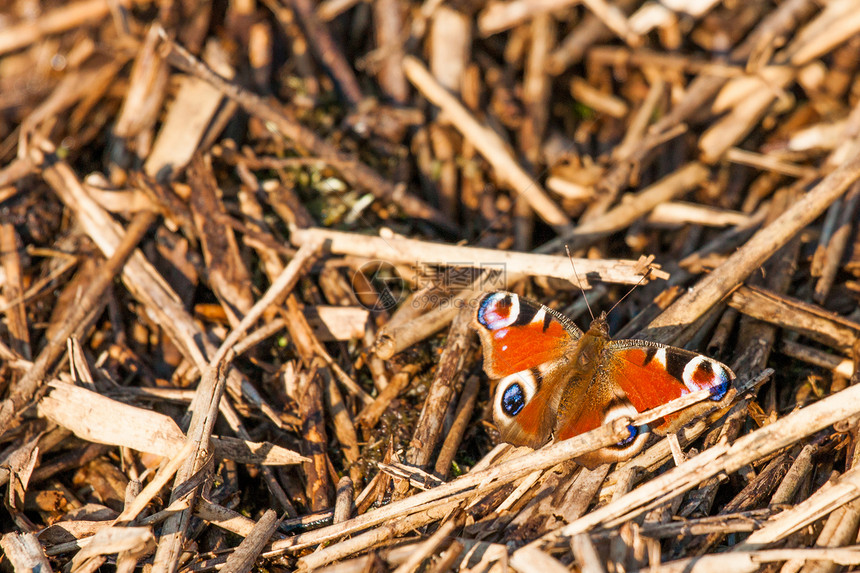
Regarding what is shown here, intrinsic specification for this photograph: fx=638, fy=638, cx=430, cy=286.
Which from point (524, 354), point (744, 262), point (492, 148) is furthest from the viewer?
point (492, 148)

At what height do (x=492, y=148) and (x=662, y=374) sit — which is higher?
(x=492, y=148)

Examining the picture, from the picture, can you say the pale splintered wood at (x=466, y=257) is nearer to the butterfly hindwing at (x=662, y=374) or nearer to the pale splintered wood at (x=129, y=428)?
the butterfly hindwing at (x=662, y=374)

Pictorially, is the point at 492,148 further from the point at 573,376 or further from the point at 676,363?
the point at 676,363

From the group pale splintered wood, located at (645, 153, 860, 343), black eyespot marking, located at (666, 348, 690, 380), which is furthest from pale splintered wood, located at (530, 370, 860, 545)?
pale splintered wood, located at (645, 153, 860, 343)

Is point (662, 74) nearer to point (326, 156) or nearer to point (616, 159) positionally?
point (616, 159)

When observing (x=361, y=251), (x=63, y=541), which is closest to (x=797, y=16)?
(x=361, y=251)

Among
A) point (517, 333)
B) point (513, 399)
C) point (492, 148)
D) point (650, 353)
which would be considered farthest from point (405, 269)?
point (650, 353)

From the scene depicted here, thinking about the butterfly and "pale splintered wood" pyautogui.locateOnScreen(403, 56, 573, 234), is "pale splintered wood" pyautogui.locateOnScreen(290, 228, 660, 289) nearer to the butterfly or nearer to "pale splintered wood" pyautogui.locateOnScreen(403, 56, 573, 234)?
the butterfly
